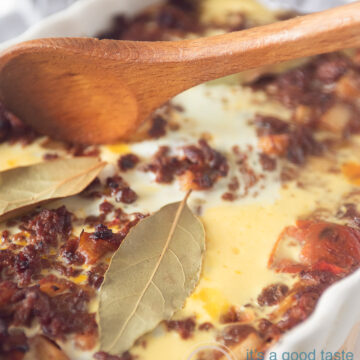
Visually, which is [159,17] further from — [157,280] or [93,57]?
→ [157,280]

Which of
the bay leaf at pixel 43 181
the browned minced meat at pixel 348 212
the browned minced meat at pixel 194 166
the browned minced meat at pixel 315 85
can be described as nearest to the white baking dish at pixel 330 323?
the browned minced meat at pixel 348 212

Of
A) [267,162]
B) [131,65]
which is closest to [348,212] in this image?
[267,162]

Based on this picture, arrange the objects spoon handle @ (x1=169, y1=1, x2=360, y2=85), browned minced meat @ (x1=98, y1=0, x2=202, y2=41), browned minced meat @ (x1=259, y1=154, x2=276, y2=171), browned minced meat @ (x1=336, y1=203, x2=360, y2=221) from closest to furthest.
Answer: spoon handle @ (x1=169, y1=1, x2=360, y2=85), browned minced meat @ (x1=336, y1=203, x2=360, y2=221), browned minced meat @ (x1=259, y1=154, x2=276, y2=171), browned minced meat @ (x1=98, y1=0, x2=202, y2=41)

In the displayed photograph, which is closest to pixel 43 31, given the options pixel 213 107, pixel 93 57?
pixel 93 57

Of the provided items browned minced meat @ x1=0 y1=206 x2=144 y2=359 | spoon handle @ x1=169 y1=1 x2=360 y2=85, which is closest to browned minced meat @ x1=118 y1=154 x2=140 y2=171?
browned minced meat @ x1=0 y1=206 x2=144 y2=359

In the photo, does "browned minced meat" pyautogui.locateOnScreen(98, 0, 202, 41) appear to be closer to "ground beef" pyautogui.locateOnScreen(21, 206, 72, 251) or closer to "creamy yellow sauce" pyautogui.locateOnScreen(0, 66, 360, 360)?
"creamy yellow sauce" pyautogui.locateOnScreen(0, 66, 360, 360)

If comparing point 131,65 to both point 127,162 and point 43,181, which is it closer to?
point 127,162
